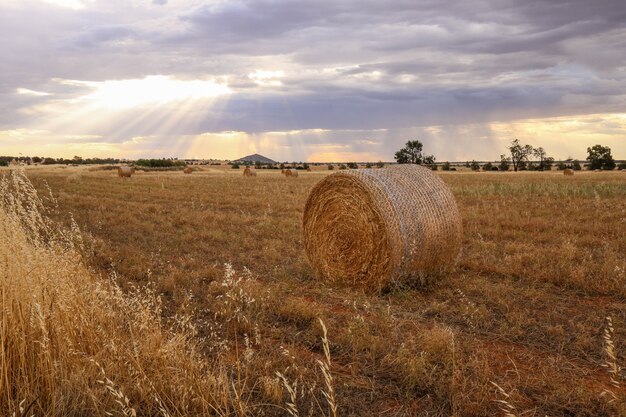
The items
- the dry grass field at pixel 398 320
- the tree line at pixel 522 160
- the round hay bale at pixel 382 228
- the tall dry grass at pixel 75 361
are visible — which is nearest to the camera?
the tall dry grass at pixel 75 361

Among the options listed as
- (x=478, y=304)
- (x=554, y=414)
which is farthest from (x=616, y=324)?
(x=554, y=414)

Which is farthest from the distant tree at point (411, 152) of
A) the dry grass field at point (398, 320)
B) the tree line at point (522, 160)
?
the dry grass field at point (398, 320)

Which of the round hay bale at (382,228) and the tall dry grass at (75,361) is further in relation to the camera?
the round hay bale at (382,228)

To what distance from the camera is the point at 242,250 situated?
36.4ft

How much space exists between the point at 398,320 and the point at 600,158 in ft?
334

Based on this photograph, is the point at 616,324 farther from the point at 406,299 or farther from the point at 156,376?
the point at 156,376

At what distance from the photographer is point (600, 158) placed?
9306cm

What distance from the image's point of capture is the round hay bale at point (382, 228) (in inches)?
325

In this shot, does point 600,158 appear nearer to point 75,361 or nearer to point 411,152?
point 411,152

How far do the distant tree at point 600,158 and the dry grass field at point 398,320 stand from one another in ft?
282

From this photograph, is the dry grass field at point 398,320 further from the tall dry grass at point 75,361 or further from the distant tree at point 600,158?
the distant tree at point 600,158

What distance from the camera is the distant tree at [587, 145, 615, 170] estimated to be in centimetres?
8862

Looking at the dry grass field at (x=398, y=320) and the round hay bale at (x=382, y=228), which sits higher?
the round hay bale at (x=382, y=228)

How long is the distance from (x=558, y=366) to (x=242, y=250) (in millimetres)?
7256
